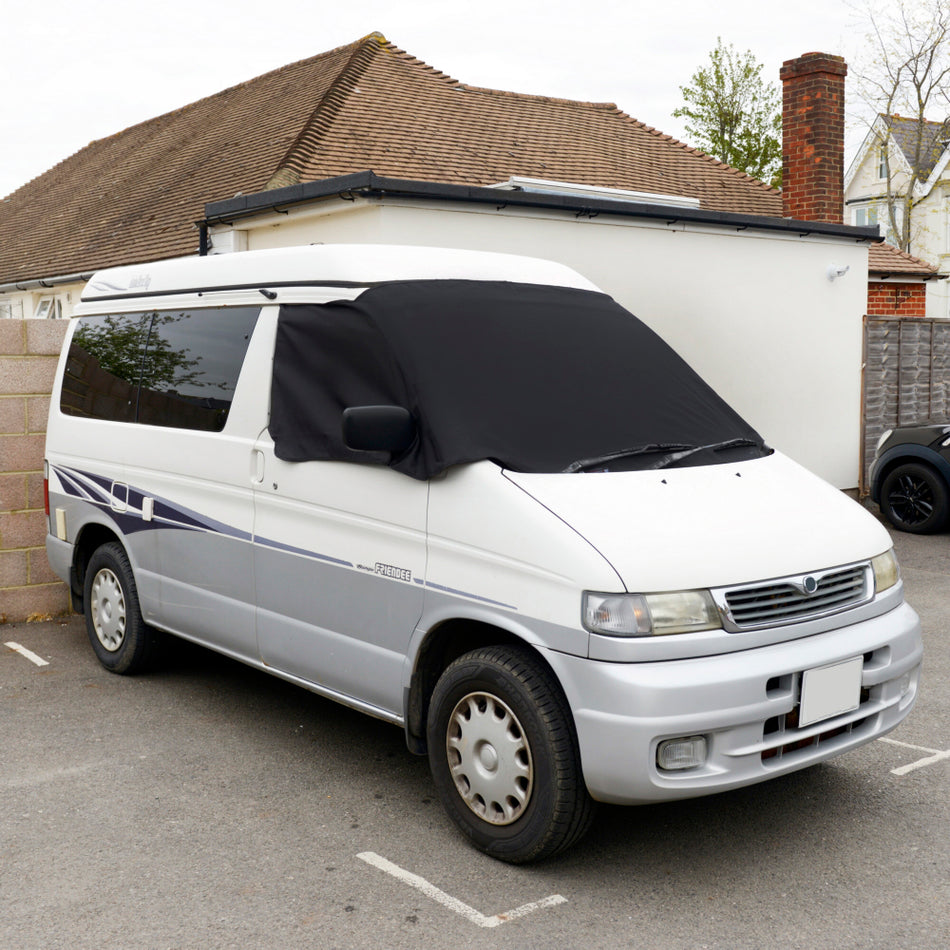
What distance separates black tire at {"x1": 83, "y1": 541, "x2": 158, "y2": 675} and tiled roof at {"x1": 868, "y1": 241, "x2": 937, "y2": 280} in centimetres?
1734

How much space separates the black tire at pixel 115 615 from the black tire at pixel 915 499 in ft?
26.2

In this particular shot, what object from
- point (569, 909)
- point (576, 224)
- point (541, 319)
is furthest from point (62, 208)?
point (569, 909)

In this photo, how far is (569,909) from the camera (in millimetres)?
3615

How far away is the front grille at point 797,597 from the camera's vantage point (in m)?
3.67

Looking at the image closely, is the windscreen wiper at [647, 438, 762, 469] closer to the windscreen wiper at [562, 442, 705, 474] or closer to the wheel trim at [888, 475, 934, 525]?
the windscreen wiper at [562, 442, 705, 474]

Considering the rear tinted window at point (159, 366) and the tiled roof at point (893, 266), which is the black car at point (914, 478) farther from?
the tiled roof at point (893, 266)

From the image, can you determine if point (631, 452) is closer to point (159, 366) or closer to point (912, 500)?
point (159, 366)

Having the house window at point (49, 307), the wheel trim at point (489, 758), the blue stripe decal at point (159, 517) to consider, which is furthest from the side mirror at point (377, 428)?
the house window at point (49, 307)

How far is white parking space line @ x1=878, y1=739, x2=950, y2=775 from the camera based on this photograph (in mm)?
4816

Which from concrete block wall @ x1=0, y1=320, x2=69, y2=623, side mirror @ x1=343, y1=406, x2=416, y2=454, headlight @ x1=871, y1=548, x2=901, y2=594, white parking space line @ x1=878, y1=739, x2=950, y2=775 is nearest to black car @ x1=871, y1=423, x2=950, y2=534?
white parking space line @ x1=878, y1=739, x2=950, y2=775

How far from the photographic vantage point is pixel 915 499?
1113 cm

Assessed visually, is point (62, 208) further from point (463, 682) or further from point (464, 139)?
point (463, 682)

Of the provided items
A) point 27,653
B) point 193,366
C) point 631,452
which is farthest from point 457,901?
point 27,653

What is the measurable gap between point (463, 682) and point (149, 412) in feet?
8.71
